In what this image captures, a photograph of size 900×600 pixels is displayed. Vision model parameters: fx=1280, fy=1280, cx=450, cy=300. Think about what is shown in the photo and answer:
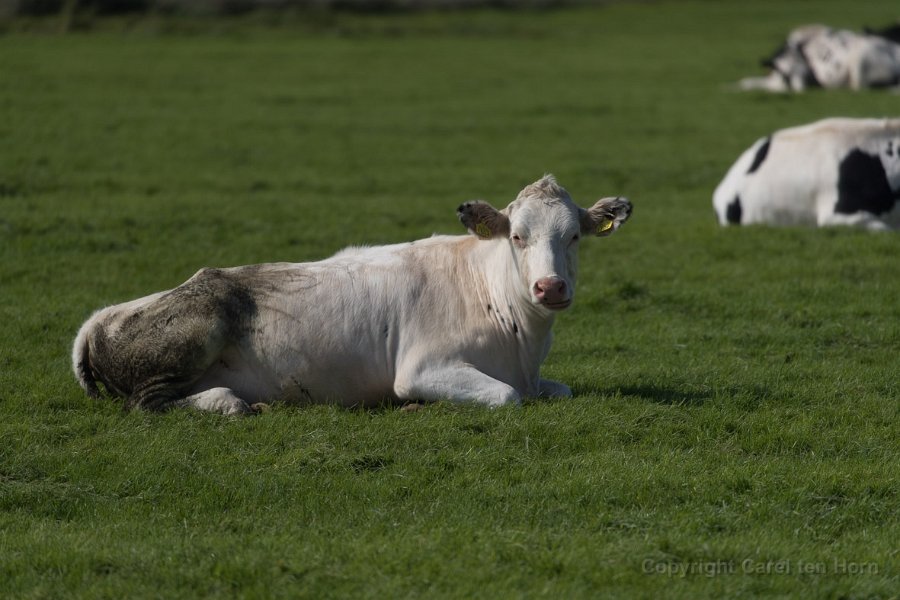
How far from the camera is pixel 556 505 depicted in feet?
24.7

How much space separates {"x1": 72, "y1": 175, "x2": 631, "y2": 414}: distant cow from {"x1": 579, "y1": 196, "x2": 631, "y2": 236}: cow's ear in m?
0.01

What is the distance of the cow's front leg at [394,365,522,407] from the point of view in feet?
30.6

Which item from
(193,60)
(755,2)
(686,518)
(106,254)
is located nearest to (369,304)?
(686,518)

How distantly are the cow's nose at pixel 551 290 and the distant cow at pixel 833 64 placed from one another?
2645 cm

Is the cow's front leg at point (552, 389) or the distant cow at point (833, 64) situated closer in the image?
the cow's front leg at point (552, 389)

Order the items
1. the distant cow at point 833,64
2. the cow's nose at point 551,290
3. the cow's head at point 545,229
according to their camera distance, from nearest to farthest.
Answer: the cow's nose at point 551,290
the cow's head at point 545,229
the distant cow at point 833,64

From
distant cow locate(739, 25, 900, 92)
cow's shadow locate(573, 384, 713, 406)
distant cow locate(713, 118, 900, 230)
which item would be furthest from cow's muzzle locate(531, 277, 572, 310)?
distant cow locate(739, 25, 900, 92)

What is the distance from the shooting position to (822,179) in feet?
55.8

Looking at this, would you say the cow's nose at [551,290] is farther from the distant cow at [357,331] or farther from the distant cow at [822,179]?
the distant cow at [822,179]

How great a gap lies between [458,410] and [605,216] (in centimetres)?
195

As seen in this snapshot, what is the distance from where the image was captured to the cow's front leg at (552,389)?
32.2ft

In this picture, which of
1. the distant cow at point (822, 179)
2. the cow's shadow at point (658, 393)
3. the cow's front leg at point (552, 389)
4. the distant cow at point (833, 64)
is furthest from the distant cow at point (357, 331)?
the distant cow at point (833, 64)

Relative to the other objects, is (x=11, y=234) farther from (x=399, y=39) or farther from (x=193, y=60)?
(x=399, y=39)

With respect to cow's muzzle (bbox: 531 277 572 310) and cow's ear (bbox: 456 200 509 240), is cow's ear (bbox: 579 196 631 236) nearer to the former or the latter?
cow's ear (bbox: 456 200 509 240)
